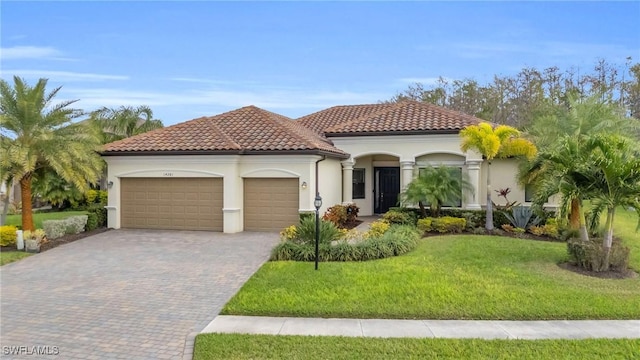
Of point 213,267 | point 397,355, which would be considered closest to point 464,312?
point 397,355

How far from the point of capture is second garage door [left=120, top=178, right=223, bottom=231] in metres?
16.6

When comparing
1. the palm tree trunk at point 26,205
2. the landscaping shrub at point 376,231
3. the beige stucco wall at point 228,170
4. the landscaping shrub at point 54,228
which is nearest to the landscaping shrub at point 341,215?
the beige stucco wall at point 228,170

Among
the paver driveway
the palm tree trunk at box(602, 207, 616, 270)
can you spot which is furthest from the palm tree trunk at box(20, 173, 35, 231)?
the palm tree trunk at box(602, 207, 616, 270)

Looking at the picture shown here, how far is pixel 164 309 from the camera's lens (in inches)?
298

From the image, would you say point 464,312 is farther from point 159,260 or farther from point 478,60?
point 478,60

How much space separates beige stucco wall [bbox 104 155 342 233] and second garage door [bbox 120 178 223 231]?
295 millimetres

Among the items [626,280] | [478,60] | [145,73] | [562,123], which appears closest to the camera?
[626,280]

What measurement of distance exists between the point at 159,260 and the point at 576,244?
1051 centimetres

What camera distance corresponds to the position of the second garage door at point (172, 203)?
54.4 feet

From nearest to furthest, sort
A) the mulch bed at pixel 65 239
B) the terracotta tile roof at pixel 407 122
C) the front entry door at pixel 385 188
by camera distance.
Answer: the mulch bed at pixel 65 239
the terracotta tile roof at pixel 407 122
the front entry door at pixel 385 188

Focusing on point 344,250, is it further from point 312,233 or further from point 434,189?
point 434,189

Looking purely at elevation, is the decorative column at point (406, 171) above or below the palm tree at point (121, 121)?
below

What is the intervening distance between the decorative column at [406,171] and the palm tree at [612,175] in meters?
9.21

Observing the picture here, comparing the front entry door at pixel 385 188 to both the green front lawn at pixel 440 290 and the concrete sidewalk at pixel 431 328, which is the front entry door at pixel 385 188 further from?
the concrete sidewalk at pixel 431 328
